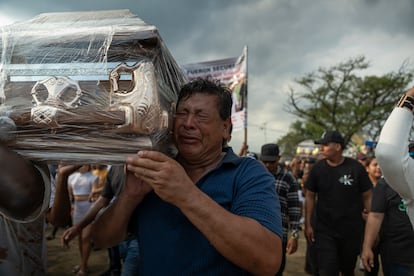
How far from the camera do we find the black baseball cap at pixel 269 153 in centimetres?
471

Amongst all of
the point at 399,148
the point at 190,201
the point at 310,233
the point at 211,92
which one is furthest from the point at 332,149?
the point at 190,201

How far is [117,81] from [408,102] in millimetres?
1396

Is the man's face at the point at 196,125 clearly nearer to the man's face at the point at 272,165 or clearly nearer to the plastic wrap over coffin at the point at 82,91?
the plastic wrap over coffin at the point at 82,91

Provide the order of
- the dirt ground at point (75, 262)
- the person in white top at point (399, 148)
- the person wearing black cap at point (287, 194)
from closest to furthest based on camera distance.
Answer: the person in white top at point (399, 148)
the person wearing black cap at point (287, 194)
the dirt ground at point (75, 262)

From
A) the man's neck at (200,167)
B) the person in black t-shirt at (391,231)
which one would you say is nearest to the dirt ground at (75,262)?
the person in black t-shirt at (391,231)

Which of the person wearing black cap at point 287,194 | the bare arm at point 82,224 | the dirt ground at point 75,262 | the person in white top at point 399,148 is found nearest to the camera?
the person in white top at point 399,148

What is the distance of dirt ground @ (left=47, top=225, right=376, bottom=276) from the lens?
5951 mm

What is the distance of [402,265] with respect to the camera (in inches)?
127

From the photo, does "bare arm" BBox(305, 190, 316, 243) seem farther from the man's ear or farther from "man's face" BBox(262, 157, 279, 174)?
the man's ear

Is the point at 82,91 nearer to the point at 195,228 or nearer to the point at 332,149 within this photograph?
the point at 195,228

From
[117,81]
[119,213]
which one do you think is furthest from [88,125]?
[119,213]

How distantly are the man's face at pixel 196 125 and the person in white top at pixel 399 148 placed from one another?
0.82 meters

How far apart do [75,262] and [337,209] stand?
4.34m

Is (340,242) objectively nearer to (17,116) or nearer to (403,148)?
(403,148)
